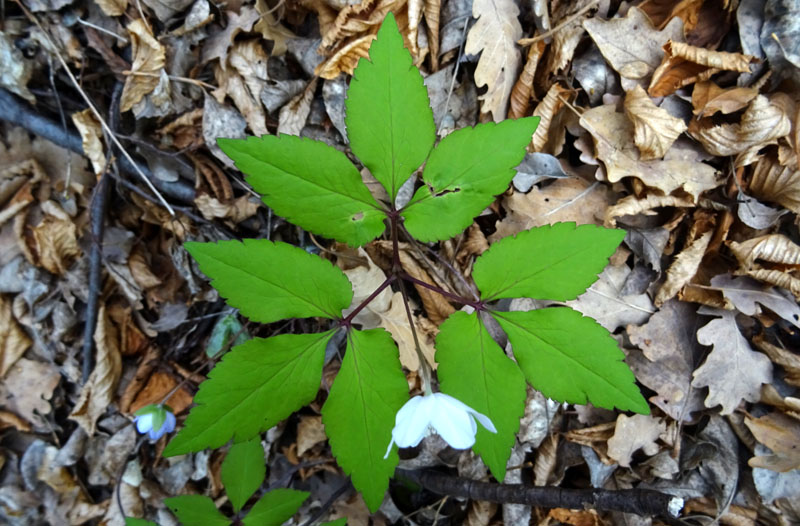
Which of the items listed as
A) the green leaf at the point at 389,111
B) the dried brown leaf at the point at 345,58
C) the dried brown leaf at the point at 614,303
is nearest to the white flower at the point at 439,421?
the green leaf at the point at 389,111

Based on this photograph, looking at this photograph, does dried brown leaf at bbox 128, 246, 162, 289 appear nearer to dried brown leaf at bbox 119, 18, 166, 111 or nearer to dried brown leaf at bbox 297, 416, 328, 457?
dried brown leaf at bbox 119, 18, 166, 111

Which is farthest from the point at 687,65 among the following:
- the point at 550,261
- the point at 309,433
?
the point at 309,433

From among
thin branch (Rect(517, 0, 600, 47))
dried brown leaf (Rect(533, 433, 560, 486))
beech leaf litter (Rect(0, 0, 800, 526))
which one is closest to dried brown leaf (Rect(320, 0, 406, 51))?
beech leaf litter (Rect(0, 0, 800, 526))

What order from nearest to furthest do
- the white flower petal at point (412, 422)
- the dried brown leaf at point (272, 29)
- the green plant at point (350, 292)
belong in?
the white flower petal at point (412, 422) → the green plant at point (350, 292) → the dried brown leaf at point (272, 29)

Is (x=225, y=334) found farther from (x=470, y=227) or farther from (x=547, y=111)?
(x=547, y=111)

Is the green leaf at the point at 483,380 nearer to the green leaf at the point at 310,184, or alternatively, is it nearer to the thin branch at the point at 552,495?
the green leaf at the point at 310,184

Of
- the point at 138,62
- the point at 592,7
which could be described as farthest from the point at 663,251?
the point at 138,62
